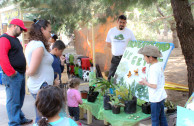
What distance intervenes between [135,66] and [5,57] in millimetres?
2127

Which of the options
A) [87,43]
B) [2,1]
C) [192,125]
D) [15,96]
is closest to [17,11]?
[2,1]

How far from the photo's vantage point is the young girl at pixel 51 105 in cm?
148

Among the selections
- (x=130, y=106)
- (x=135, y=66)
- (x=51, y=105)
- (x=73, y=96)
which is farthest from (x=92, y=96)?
(x=51, y=105)

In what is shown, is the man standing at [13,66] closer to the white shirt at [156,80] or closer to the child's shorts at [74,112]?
the child's shorts at [74,112]

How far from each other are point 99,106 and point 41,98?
6.79ft

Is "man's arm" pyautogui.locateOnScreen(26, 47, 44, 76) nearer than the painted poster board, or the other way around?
"man's arm" pyautogui.locateOnScreen(26, 47, 44, 76)

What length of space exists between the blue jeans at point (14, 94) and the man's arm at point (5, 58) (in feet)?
0.49

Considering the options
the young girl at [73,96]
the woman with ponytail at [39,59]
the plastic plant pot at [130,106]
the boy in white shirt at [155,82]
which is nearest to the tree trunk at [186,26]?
the boy in white shirt at [155,82]

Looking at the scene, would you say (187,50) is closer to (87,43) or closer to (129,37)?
(129,37)

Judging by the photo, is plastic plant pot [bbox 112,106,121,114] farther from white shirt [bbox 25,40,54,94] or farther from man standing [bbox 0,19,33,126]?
man standing [bbox 0,19,33,126]

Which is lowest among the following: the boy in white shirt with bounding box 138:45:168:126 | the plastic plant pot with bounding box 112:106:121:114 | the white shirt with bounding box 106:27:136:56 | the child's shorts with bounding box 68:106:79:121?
the child's shorts with bounding box 68:106:79:121

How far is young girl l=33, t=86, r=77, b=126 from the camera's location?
58.4 inches

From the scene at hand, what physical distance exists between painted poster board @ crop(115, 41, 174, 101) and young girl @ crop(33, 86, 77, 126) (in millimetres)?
2096

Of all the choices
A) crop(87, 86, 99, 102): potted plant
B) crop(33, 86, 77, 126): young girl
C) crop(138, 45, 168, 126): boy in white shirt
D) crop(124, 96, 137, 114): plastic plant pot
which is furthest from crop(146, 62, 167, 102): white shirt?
crop(33, 86, 77, 126): young girl
